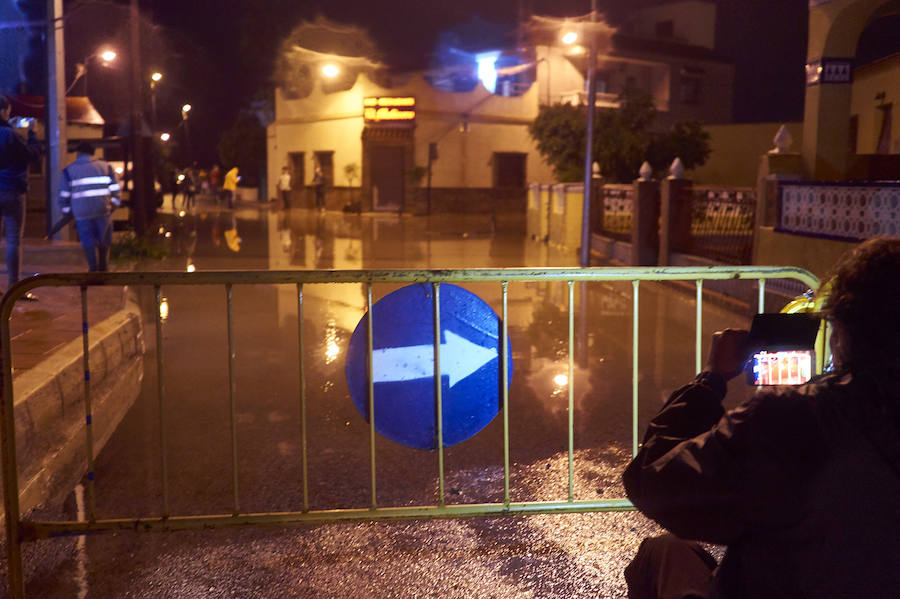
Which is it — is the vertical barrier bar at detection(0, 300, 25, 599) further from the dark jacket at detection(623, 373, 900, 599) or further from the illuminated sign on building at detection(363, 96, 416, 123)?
the illuminated sign on building at detection(363, 96, 416, 123)

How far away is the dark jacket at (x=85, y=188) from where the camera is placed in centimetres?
1136

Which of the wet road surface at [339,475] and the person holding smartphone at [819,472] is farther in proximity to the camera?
the wet road surface at [339,475]

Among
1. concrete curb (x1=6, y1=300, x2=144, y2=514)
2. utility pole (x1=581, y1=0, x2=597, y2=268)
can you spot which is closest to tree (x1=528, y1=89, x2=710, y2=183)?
utility pole (x1=581, y1=0, x2=597, y2=268)

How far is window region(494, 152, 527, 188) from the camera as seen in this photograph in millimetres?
43344

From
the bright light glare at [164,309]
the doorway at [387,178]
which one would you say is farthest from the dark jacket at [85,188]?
the doorway at [387,178]

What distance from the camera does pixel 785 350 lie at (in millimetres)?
2363

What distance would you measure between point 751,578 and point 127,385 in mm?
6177

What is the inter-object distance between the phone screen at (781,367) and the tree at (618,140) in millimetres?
26226

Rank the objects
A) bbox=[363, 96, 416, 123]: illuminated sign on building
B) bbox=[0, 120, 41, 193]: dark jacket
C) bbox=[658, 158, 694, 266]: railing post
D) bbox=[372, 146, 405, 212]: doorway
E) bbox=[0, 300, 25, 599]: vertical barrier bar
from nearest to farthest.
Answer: bbox=[0, 300, 25, 599]: vertical barrier bar
bbox=[0, 120, 41, 193]: dark jacket
bbox=[658, 158, 694, 266]: railing post
bbox=[363, 96, 416, 123]: illuminated sign on building
bbox=[372, 146, 405, 212]: doorway

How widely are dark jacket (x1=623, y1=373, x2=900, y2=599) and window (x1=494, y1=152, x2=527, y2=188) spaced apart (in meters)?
41.8

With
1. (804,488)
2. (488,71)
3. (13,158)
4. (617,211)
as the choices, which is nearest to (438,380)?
(804,488)

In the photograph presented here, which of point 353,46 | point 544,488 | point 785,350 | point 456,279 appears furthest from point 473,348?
point 353,46

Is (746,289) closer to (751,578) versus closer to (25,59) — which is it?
(751,578)

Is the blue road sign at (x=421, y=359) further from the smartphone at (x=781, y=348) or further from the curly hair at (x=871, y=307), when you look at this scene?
the curly hair at (x=871, y=307)
